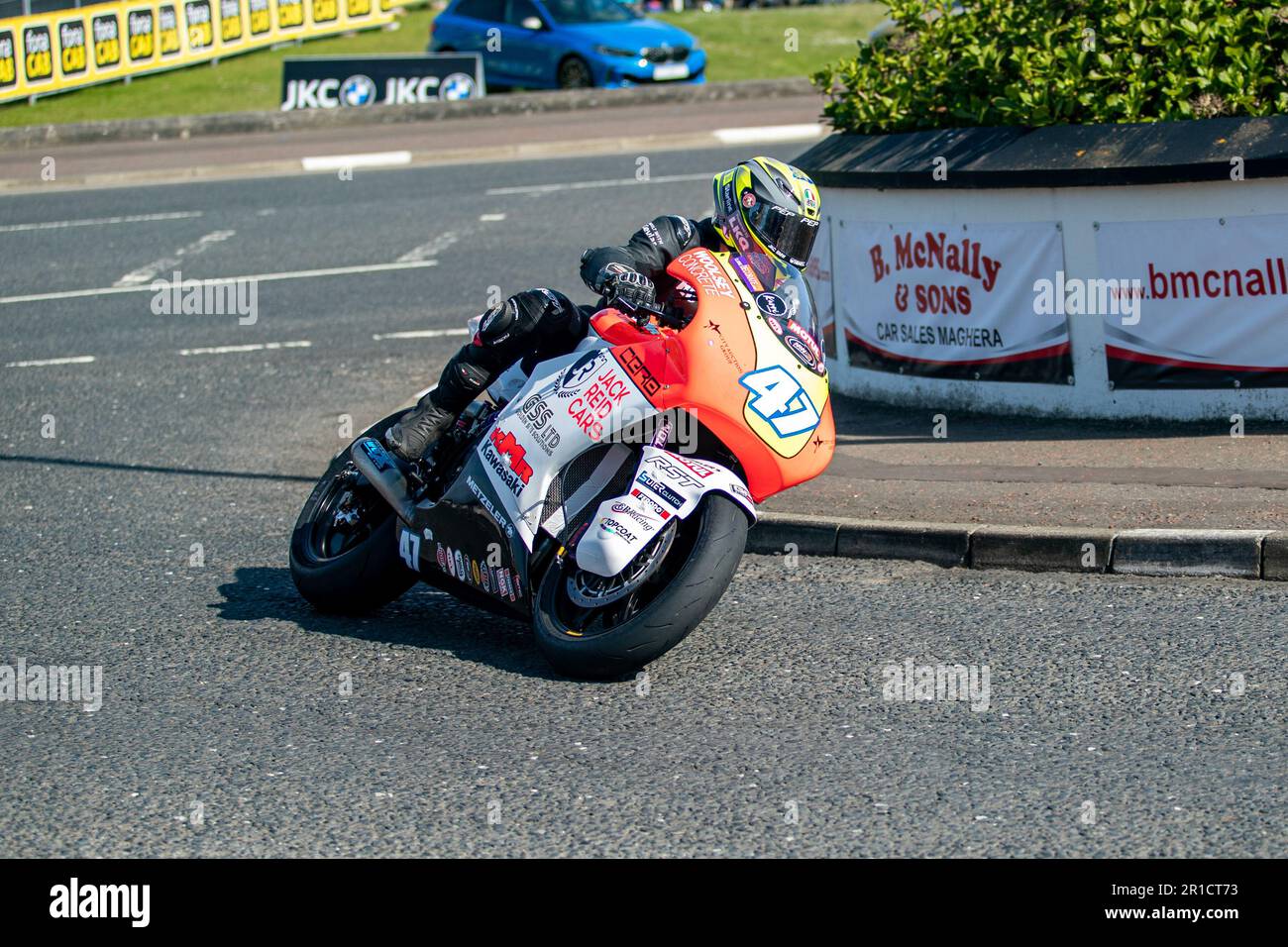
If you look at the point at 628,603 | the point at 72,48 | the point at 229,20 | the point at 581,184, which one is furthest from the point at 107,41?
the point at 628,603

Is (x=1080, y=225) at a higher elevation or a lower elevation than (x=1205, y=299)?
higher

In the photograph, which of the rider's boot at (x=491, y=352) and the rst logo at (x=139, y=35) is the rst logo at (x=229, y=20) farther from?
the rider's boot at (x=491, y=352)

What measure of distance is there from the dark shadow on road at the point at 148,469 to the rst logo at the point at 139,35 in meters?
22.3

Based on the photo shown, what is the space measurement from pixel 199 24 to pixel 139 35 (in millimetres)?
1809

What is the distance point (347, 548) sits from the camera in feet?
22.8

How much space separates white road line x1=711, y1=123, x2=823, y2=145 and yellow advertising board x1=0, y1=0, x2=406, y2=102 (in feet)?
40.6

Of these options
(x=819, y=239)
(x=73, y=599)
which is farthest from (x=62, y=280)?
(x=73, y=599)

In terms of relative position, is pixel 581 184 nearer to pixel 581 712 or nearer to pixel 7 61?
pixel 7 61

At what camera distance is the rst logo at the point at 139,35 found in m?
30.2

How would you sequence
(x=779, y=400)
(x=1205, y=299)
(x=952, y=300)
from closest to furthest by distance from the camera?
1. (x=779, y=400)
2. (x=1205, y=299)
3. (x=952, y=300)

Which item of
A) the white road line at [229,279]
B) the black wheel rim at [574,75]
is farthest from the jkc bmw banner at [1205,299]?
the black wheel rim at [574,75]

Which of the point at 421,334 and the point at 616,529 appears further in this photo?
the point at 421,334

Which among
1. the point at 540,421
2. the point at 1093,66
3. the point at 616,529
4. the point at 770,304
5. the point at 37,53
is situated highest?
the point at 1093,66
